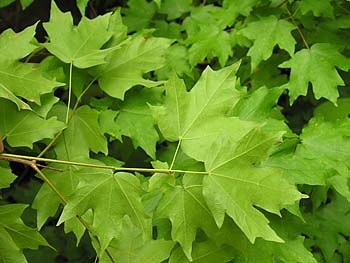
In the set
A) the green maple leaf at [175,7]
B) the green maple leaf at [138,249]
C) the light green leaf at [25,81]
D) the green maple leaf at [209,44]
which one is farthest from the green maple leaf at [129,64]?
the green maple leaf at [175,7]

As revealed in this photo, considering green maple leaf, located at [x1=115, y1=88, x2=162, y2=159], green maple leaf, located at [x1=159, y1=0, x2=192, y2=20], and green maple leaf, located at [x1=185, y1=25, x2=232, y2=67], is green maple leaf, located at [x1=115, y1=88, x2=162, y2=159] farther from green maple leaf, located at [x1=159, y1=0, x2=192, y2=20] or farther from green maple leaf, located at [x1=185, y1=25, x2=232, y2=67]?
green maple leaf, located at [x1=159, y1=0, x2=192, y2=20]

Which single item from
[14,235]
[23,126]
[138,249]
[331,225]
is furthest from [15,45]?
[331,225]

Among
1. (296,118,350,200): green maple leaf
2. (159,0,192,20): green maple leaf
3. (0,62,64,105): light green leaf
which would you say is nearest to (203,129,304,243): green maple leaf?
(296,118,350,200): green maple leaf

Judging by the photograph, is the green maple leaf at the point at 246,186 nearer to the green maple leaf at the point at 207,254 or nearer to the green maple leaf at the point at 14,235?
the green maple leaf at the point at 207,254

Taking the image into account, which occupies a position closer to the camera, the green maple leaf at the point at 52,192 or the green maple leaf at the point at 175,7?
the green maple leaf at the point at 52,192

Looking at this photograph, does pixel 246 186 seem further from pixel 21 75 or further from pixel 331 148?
pixel 21 75

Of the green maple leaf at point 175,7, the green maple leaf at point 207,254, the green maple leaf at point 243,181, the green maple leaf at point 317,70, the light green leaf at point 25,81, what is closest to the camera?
the green maple leaf at point 243,181
